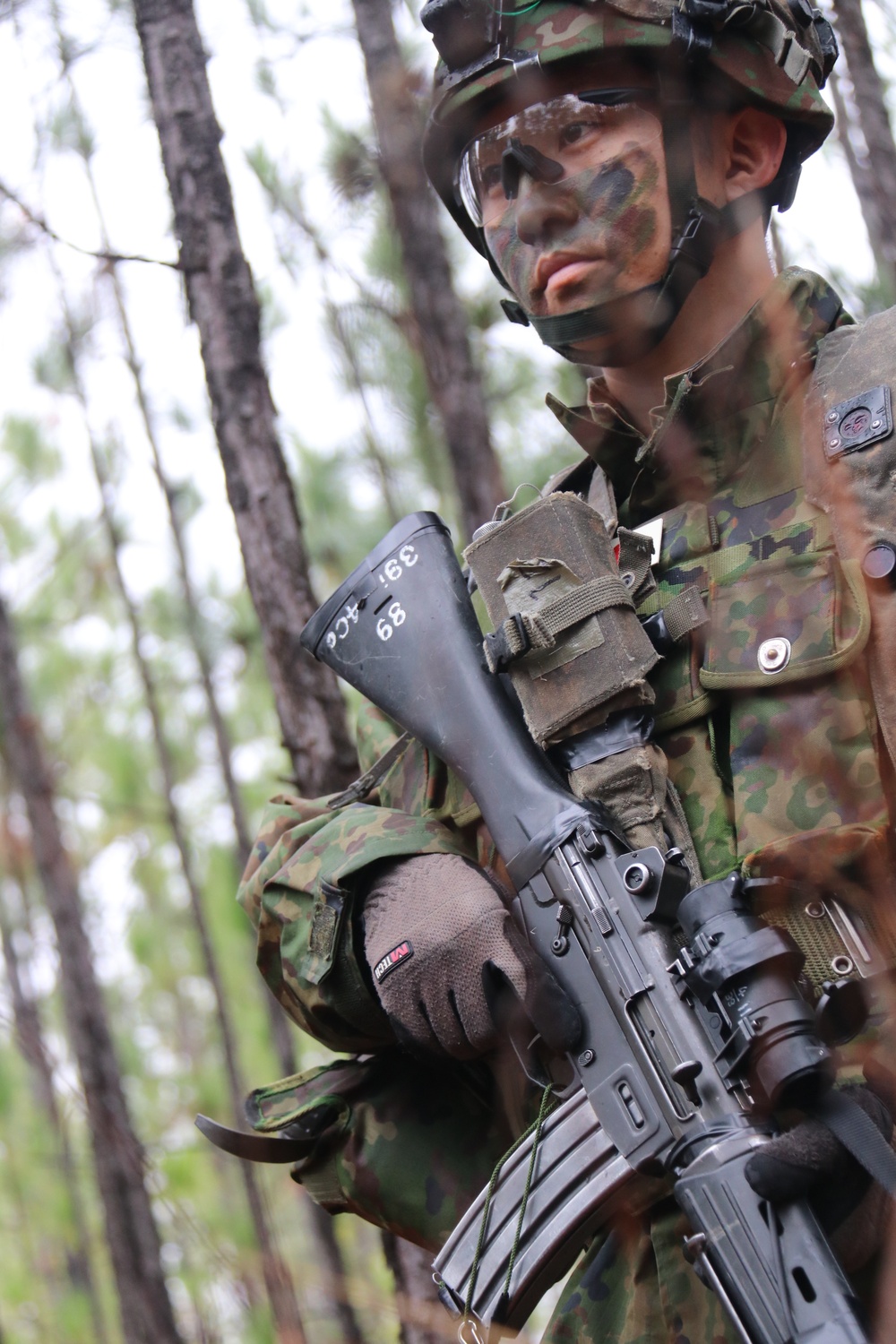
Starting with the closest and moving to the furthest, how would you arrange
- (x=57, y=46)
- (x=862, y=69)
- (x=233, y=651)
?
(x=862, y=69) < (x=57, y=46) < (x=233, y=651)

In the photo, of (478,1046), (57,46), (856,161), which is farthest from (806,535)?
(57,46)

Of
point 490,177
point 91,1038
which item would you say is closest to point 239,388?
point 490,177

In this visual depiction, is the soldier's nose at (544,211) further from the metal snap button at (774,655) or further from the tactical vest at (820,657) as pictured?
the metal snap button at (774,655)

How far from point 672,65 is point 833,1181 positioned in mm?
1631

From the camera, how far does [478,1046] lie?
1.76m

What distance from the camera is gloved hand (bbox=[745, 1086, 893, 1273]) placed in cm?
136

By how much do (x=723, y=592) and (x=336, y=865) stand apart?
700 millimetres

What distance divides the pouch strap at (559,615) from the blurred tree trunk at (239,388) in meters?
1.06

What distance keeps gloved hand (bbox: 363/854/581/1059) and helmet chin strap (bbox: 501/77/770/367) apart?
2.74 feet

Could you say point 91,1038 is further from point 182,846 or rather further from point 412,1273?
point 412,1273

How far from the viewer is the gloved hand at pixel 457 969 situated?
170 cm

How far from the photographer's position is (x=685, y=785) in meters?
1.83

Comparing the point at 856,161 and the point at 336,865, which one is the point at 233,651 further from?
the point at 336,865

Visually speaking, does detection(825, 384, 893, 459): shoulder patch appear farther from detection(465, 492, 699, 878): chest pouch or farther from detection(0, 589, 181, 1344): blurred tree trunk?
detection(0, 589, 181, 1344): blurred tree trunk
